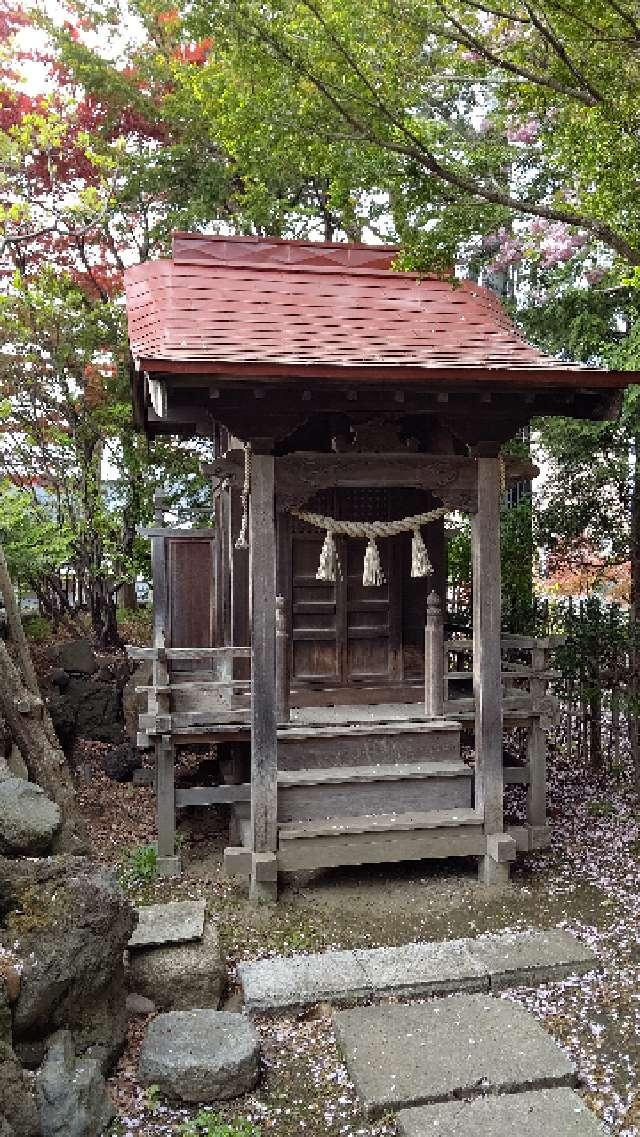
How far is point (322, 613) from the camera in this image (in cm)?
873

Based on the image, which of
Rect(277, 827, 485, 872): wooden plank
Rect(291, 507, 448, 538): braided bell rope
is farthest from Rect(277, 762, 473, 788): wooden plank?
Rect(291, 507, 448, 538): braided bell rope

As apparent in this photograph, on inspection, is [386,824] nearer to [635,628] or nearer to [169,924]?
[169,924]

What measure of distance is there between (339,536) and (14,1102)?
20.3 ft

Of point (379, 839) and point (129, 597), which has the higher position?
point (129, 597)

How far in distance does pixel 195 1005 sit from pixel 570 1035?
2.18 m

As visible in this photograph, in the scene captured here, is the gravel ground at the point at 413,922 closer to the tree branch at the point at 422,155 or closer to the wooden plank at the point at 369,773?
the wooden plank at the point at 369,773

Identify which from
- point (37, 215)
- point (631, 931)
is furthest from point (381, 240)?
point (631, 931)

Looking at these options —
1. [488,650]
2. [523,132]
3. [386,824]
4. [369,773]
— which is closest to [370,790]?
[369,773]

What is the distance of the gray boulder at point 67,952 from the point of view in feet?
12.8

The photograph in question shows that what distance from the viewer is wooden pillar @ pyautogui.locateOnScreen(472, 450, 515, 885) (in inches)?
267

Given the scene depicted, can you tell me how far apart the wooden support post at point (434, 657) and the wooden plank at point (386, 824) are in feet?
3.02

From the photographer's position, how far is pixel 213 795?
701cm

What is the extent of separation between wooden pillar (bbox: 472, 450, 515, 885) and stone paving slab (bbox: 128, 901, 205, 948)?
8.67 feet

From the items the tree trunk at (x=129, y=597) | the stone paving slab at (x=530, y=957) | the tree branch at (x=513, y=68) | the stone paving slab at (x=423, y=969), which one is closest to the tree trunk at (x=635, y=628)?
the stone paving slab at (x=530, y=957)
